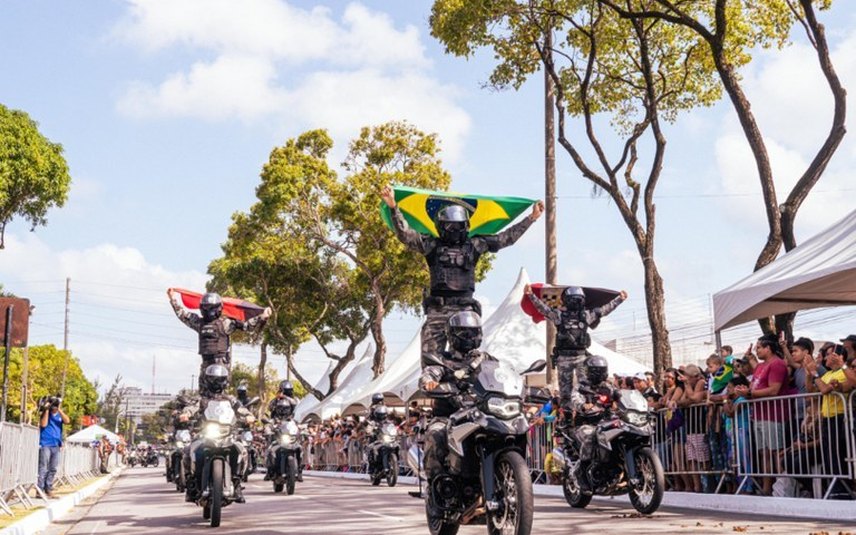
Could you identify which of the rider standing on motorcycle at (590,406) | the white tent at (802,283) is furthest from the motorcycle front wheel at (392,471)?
the rider standing on motorcycle at (590,406)

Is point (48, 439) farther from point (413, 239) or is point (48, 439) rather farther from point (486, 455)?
point (486, 455)

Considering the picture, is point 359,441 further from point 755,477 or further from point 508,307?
point 755,477

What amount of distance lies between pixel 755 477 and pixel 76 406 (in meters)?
87.5

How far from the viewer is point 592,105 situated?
76.0 ft

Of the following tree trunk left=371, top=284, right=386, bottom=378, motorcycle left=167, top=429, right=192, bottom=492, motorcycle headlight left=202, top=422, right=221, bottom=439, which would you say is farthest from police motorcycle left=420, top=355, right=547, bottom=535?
tree trunk left=371, top=284, right=386, bottom=378

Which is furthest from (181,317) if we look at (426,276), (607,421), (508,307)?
(426,276)

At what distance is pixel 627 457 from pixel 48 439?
37.0 ft

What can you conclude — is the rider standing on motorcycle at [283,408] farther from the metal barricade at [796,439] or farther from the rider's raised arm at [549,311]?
the metal barricade at [796,439]

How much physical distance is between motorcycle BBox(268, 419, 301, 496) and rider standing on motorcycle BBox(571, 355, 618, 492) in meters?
Answer: 7.03

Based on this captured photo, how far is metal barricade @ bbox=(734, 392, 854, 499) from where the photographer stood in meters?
10.7

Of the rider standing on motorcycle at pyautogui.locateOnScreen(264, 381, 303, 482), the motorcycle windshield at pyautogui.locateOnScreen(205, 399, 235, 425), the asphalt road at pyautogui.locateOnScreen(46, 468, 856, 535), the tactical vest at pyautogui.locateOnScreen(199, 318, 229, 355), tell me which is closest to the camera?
the asphalt road at pyautogui.locateOnScreen(46, 468, 856, 535)

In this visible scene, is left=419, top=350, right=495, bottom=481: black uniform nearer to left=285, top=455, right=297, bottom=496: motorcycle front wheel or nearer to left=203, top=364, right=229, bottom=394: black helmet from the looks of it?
Answer: left=203, top=364, right=229, bottom=394: black helmet

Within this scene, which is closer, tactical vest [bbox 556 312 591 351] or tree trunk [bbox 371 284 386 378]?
tactical vest [bbox 556 312 591 351]

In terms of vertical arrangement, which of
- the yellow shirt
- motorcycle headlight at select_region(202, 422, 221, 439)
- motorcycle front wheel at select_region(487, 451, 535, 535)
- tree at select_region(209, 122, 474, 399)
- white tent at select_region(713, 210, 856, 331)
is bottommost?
motorcycle front wheel at select_region(487, 451, 535, 535)
